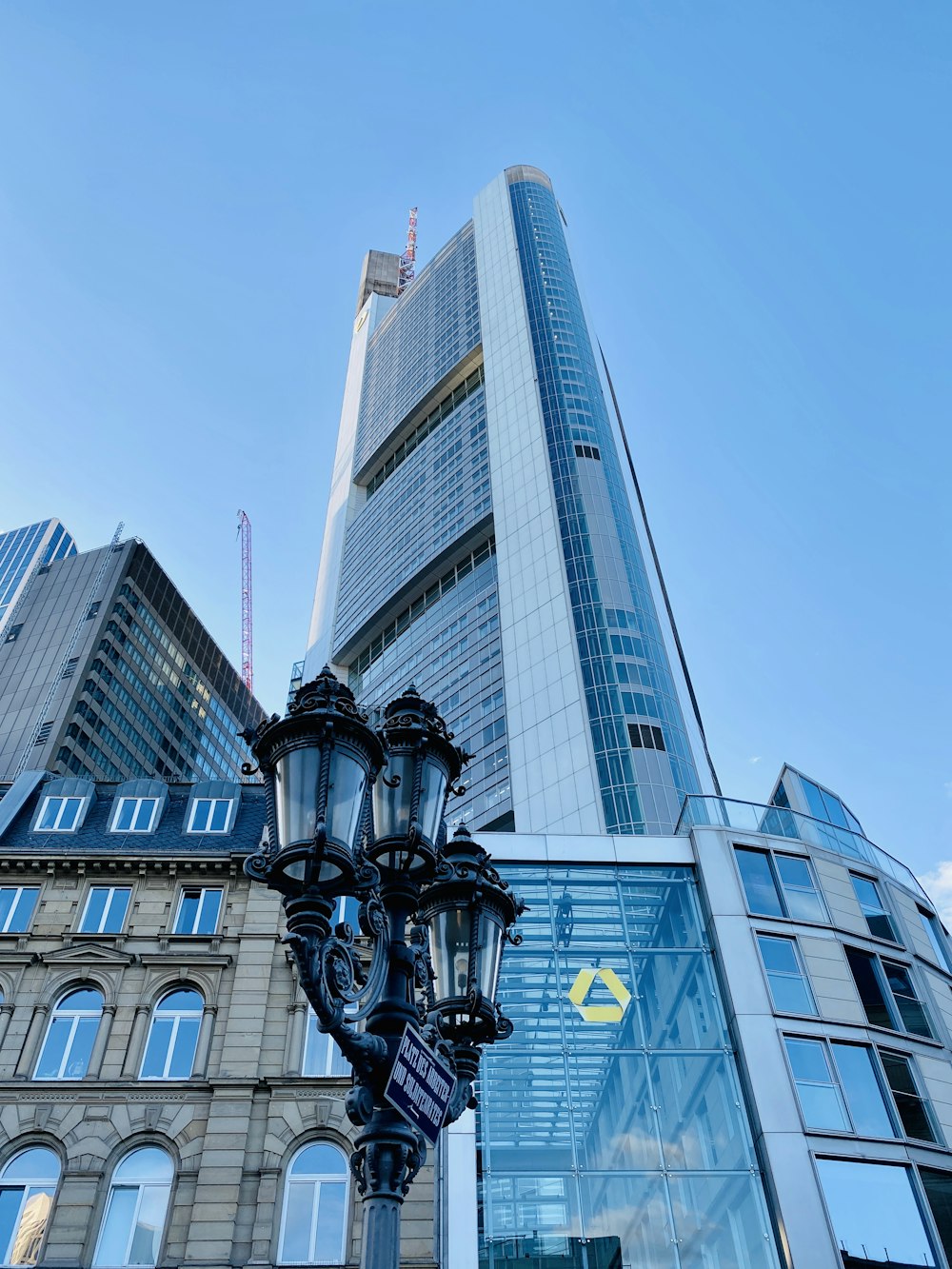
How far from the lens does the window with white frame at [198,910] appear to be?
2647cm

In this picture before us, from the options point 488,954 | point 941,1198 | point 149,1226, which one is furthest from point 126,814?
point 941,1198

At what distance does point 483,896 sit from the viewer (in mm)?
10422

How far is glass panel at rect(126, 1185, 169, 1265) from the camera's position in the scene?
70.0 feet

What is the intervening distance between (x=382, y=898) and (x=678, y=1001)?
2104 cm

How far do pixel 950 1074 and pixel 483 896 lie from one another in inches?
914

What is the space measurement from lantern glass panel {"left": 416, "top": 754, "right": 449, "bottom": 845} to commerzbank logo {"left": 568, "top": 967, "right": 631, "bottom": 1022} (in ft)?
64.8

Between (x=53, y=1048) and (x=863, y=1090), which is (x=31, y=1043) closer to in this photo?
(x=53, y=1048)

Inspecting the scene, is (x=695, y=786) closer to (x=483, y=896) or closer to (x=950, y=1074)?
(x=950, y=1074)

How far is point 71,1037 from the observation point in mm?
24453

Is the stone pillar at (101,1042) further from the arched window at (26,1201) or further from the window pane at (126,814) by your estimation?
the window pane at (126,814)

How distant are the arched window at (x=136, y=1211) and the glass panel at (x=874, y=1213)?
1455cm

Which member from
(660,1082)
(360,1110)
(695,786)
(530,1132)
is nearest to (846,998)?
(660,1082)

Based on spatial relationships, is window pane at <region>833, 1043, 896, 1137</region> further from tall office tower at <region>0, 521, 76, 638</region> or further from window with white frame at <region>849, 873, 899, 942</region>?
tall office tower at <region>0, 521, 76, 638</region>

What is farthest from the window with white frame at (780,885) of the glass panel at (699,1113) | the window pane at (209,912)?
the window pane at (209,912)
